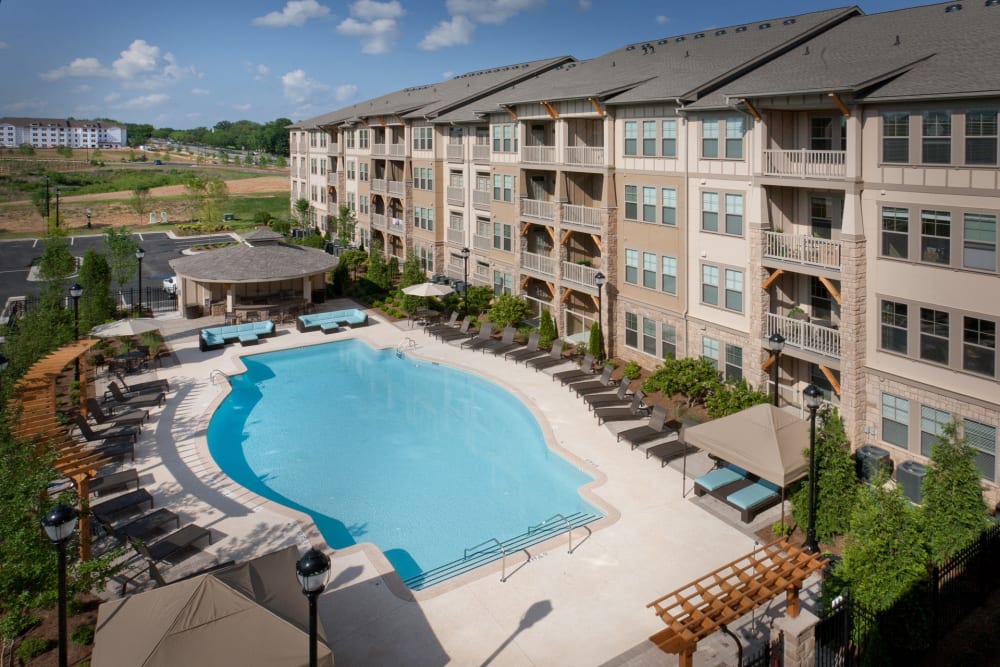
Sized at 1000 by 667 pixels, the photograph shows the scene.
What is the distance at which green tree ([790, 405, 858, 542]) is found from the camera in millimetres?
15750

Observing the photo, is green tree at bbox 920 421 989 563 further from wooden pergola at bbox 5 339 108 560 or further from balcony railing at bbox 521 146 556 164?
balcony railing at bbox 521 146 556 164

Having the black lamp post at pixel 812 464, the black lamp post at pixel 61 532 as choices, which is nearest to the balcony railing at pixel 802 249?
the black lamp post at pixel 812 464

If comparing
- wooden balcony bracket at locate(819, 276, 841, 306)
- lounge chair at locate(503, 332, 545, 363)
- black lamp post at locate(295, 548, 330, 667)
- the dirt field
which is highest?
the dirt field

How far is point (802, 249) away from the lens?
2084cm

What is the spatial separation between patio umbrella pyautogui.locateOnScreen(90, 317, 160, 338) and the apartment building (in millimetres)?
15186

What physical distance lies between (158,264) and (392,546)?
4614 cm

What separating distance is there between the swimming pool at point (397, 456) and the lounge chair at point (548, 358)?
2.39 m

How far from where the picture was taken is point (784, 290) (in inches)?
905

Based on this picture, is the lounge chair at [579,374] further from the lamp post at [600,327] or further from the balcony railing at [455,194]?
the balcony railing at [455,194]

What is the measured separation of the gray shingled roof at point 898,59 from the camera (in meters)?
16.8

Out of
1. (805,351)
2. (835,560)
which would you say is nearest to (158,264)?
(805,351)

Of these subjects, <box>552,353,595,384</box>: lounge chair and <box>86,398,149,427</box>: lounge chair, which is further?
<box>552,353,595,384</box>: lounge chair

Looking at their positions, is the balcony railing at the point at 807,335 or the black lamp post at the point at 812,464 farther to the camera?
the balcony railing at the point at 807,335

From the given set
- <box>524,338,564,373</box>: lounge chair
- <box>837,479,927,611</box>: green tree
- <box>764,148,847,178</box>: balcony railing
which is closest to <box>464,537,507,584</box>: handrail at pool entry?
<box>837,479,927,611</box>: green tree
